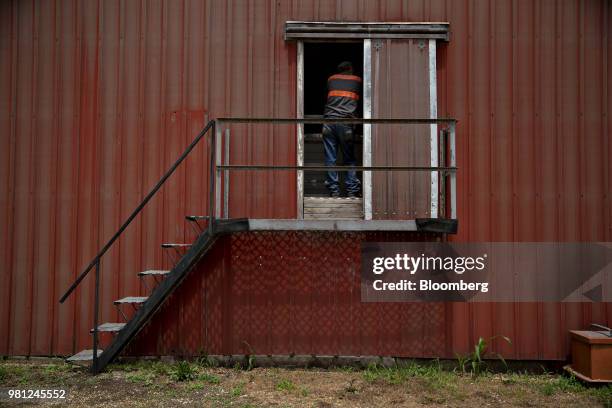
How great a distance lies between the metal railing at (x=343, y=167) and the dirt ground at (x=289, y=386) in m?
1.96

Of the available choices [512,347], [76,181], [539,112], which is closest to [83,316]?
[76,181]

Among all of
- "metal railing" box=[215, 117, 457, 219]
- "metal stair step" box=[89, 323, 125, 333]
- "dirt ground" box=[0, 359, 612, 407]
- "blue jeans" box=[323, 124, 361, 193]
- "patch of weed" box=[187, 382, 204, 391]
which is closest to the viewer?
"dirt ground" box=[0, 359, 612, 407]

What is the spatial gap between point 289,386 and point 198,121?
352 cm

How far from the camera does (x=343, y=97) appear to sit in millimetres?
7051

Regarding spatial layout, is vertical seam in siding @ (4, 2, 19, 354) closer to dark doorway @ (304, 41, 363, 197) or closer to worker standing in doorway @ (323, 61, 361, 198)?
dark doorway @ (304, 41, 363, 197)

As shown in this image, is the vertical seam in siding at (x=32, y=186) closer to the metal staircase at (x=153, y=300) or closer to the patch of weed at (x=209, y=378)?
the metal staircase at (x=153, y=300)

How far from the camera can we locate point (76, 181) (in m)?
7.09

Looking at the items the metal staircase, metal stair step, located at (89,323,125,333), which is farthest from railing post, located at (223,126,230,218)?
metal stair step, located at (89,323,125,333)

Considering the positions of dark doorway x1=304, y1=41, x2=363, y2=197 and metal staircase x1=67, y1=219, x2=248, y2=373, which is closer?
metal staircase x1=67, y1=219, x2=248, y2=373

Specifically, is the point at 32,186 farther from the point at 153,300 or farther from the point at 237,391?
the point at 237,391

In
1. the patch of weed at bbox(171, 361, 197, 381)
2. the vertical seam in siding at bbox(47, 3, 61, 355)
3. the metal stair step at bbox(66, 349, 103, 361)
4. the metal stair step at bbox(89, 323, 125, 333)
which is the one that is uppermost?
the vertical seam in siding at bbox(47, 3, 61, 355)

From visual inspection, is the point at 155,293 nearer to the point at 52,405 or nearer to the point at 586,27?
the point at 52,405

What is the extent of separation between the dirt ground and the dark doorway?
270 centimetres

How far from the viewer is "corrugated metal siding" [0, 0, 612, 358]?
6969 mm
